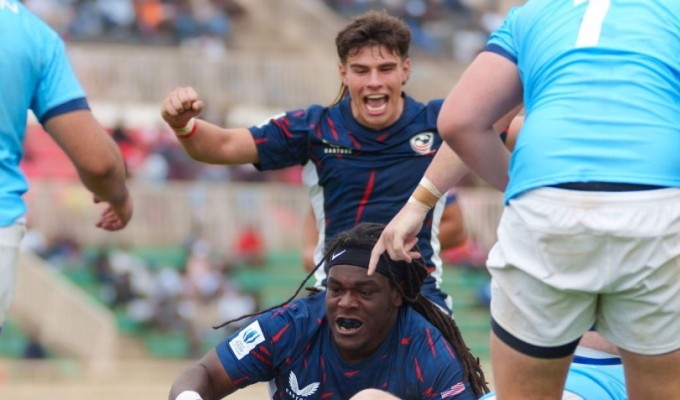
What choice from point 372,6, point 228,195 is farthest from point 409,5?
point 228,195

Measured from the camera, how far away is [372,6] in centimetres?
2597

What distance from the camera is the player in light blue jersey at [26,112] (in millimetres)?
5211

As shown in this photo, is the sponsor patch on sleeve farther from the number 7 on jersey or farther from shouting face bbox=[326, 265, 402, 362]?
the number 7 on jersey

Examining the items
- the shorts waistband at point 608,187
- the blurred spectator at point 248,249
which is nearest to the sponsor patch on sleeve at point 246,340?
the shorts waistband at point 608,187

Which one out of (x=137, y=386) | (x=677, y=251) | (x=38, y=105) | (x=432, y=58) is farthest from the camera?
(x=432, y=58)

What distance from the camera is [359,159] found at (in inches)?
241

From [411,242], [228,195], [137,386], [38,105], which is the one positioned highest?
[38,105]

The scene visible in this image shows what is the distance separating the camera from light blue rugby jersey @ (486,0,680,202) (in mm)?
4008

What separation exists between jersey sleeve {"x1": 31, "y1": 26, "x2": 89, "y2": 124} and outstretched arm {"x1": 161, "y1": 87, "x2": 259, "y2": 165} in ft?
1.37

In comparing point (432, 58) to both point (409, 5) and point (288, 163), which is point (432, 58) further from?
point (288, 163)

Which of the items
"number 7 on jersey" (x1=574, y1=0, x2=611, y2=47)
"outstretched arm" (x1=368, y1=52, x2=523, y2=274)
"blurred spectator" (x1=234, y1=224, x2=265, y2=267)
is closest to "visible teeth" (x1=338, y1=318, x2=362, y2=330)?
"outstretched arm" (x1=368, y1=52, x2=523, y2=274)

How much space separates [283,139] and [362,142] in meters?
0.34

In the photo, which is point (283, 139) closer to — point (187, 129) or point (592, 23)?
point (187, 129)

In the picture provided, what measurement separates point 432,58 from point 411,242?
68.6ft
